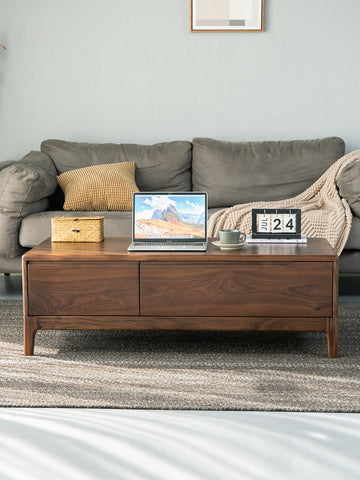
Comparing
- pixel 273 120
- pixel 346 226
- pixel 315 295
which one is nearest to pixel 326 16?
pixel 273 120

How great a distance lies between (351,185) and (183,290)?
1.36 metres

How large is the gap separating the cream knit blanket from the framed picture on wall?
1.11m

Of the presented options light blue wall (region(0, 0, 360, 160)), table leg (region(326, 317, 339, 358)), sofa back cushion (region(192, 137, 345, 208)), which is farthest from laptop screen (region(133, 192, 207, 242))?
light blue wall (region(0, 0, 360, 160))

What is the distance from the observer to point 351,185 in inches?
122

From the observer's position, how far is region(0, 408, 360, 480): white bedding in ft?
3.75

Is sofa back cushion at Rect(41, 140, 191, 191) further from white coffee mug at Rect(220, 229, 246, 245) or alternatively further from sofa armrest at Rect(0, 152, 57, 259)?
white coffee mug at Rect(220, 229, 246, 245)

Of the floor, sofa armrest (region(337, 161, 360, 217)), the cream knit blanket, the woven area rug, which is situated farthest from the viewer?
sofa armrest (region(337, 161, 360, 217))

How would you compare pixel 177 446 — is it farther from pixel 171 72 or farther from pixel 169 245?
pixel 171 72

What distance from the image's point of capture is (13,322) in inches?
104

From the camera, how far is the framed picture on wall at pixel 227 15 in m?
3.83

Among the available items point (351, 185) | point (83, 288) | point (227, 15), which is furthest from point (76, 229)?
point (227, 15)

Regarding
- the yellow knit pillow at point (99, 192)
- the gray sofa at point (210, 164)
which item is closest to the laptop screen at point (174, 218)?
the gray sofa at point (210, 164)

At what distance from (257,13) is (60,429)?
317cm

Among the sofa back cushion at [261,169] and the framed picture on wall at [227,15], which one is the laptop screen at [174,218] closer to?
the sofa back cushion at [261,169]
